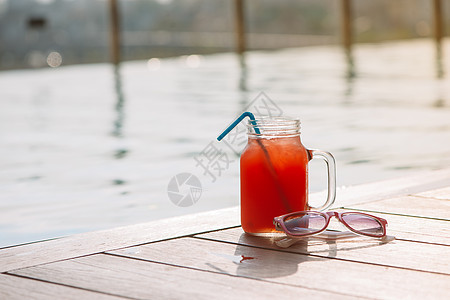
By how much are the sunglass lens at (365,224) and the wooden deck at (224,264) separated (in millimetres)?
15

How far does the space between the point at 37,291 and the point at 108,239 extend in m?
0.25

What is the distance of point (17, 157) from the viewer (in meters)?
2.68

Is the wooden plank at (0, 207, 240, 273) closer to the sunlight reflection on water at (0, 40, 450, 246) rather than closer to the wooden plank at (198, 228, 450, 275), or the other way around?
the wooden plank at (198, 228, 450, 275)

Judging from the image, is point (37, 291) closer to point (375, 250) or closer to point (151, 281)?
point (151, 281)

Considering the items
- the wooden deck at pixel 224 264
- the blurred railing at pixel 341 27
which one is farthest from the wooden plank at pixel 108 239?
the blurred railing at pixel 341 27

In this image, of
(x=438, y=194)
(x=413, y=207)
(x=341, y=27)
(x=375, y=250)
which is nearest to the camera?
(x=375, y=250)

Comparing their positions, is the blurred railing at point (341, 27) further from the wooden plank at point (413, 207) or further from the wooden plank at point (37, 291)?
the wooden plank at point (37, 291)

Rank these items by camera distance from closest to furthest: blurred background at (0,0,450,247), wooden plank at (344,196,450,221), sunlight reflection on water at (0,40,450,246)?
wooden plank at (344,196,450,221)
sunlight reflection on water at (0,40,450,246)
blurred background at (0,0,450,247)

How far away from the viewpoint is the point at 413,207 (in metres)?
1.40

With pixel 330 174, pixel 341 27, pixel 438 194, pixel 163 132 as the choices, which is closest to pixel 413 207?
pixel 438 194

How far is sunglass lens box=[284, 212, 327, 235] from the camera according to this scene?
1.15m

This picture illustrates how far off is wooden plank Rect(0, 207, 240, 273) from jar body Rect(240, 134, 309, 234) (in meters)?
0.10

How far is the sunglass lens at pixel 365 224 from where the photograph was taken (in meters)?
1.18

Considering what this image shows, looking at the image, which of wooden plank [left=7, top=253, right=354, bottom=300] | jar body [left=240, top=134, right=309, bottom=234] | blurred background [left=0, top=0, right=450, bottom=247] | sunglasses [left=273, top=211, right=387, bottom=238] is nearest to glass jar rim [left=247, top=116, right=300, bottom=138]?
jar body [left=240, top=134, right=309, bottom=234]
